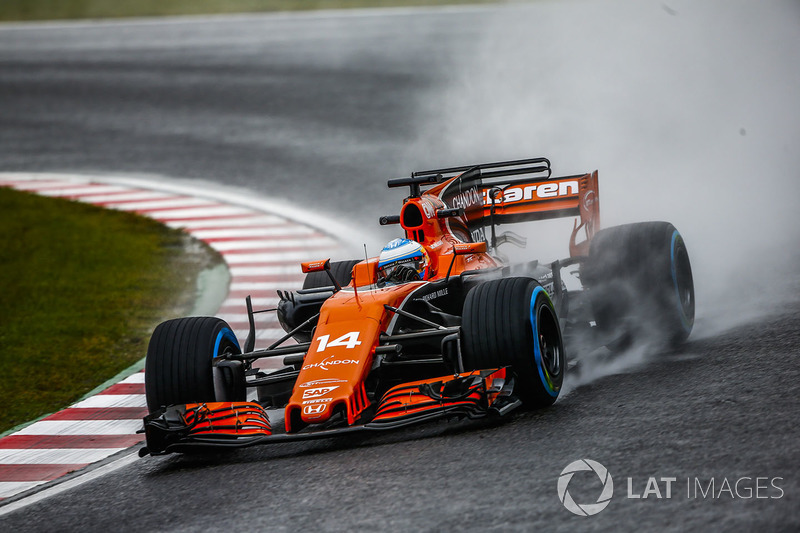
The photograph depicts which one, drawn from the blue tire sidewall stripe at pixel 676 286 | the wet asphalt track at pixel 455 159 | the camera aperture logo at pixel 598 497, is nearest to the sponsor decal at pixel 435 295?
the wet asphalt track at pixel 455 159

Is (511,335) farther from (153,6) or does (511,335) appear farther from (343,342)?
(153,6)

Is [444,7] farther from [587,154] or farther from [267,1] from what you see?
[587,154]

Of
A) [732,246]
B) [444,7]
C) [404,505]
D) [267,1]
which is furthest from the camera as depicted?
[267,1]

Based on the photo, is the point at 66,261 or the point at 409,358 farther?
the point at 66,261

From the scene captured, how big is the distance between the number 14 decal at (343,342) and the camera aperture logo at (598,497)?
5.96ft

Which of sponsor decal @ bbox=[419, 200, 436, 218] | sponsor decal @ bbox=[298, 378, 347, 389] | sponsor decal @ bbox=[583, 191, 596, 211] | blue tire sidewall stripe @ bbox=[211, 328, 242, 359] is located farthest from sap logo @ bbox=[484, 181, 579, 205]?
sponsor decal @ bbox=[298, 378, 347, 389]

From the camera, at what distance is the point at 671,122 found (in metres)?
15.5

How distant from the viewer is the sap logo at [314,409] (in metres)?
6.05

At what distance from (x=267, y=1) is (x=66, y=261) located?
1834 centimetres

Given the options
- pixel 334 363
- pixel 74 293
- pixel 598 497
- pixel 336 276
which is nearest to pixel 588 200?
pixel 336 276

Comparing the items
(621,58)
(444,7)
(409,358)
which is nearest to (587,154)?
(621,58)

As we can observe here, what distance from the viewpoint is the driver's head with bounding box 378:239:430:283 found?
24.6ft

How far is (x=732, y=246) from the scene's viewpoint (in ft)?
37.2

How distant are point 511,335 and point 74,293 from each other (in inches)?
278
